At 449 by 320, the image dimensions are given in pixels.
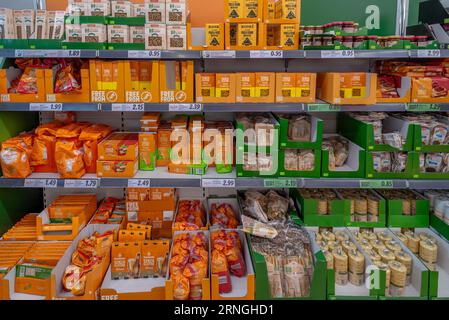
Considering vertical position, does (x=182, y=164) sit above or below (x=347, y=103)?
below

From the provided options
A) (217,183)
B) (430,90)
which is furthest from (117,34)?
(430,90)

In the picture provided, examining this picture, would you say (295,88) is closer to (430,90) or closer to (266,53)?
(266,53)

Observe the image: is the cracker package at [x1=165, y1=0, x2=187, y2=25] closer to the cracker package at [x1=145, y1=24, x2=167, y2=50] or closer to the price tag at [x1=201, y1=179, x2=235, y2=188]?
the cracker package at [x1=145, y1=24, x2=167, y2=50]

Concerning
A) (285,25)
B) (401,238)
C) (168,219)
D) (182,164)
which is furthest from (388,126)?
(168,219)

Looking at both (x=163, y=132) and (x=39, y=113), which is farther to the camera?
(x=39, y=113)

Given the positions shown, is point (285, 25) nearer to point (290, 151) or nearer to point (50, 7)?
point (290, 151)

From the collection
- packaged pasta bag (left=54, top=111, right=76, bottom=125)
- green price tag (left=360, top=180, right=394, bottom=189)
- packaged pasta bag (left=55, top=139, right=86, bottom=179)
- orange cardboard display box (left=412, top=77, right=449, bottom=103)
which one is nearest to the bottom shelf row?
green price tag (left=360, top=180, right=394, bottom=189)

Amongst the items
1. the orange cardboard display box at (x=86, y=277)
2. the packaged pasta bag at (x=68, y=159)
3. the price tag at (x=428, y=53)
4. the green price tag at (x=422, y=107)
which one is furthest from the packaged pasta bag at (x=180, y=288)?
the price tag at (x=428, y=53)

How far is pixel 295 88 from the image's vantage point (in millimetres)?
3021

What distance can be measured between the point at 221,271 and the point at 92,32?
1.71 metres

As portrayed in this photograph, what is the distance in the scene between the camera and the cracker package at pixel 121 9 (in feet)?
9.91

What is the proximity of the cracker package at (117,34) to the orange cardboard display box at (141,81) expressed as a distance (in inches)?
6.0

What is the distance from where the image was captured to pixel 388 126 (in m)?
3.38

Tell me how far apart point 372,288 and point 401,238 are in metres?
A: 0.57
